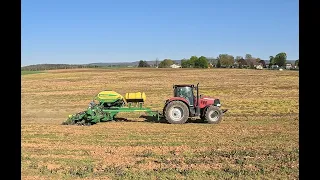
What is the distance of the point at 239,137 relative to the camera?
352 inches

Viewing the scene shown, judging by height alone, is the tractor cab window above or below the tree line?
below

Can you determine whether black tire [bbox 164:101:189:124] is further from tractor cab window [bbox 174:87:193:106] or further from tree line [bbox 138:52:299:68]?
tree line [bbox 138:52:299:68]

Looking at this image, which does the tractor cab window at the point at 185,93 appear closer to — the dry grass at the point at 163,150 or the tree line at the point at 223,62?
the dry grass at the point at 163,150

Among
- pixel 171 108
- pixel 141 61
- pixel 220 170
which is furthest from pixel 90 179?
pixel 141 61

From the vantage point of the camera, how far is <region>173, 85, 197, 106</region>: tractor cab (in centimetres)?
1135

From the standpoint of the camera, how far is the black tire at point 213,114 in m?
11.2

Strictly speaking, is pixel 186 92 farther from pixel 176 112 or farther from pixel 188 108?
pixel 176 112

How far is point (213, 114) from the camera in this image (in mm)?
11289

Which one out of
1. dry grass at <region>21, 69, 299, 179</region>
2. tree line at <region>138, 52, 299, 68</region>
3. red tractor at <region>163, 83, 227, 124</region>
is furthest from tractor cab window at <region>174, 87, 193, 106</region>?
tree line at <region>138, 52, 299, 68</region>

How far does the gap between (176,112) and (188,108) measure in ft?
1.33

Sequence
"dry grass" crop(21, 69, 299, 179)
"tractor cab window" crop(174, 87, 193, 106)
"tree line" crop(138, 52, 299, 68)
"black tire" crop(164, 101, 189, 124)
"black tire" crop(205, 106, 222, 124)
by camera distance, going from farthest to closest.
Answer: "tree line" crop(138, 52, 299, 68) < "tractor cab window" crop(174, 87, 193, 106) < "black tire" crop(205, 106, 222, 124) < "black tire" crop(164, 101, 189, 124) < "dry grass" crop(21, 69, 299, 179)
